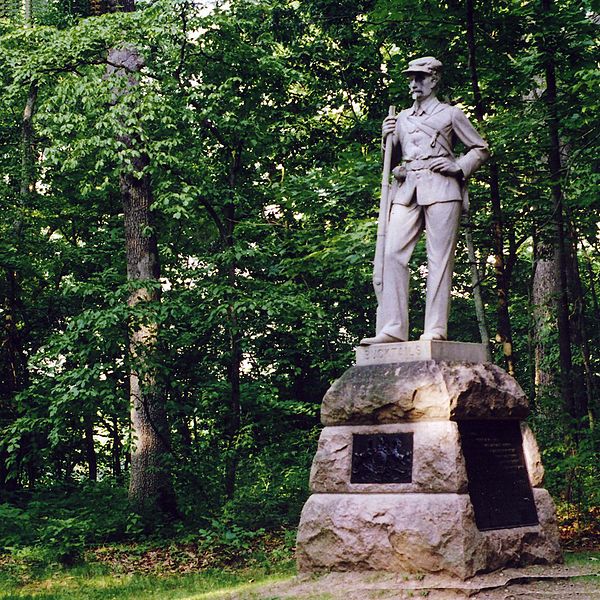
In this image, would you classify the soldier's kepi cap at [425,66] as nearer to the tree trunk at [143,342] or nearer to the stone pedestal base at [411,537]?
the stone pedestal base at [411,537]

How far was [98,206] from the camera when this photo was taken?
15016 millimetres

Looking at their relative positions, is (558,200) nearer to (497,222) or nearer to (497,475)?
(497,222)

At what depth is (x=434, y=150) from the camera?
7.09 metres

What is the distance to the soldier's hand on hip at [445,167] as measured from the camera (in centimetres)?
700

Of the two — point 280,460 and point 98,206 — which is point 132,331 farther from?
point 98,206

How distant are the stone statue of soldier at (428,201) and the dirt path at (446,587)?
6.14 feet

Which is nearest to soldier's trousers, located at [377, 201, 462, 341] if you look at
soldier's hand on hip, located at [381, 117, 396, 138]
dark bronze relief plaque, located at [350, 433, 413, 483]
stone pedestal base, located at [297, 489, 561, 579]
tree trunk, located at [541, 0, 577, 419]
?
soldier's hand on hip, located at [381, 117, 396, 138]

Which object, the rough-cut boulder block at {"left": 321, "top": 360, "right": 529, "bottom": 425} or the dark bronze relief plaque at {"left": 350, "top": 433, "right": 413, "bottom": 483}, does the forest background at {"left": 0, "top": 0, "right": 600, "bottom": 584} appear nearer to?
the rough-cut boulder block at {"left": 321, "top": 360, "right": 529, "bottom": 425}

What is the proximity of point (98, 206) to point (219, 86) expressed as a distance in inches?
201

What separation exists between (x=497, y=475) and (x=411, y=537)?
100 cm

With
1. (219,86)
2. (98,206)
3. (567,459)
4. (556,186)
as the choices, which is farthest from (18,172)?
(567,459)

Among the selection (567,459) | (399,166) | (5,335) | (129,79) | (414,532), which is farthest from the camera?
(5,335)

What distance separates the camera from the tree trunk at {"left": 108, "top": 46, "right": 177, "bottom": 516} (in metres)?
10.4

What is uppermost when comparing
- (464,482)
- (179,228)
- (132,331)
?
(179,228)
